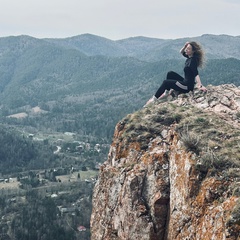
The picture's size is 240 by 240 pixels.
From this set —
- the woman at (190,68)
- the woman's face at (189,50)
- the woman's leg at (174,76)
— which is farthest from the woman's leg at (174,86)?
the woman's face at (189,50)

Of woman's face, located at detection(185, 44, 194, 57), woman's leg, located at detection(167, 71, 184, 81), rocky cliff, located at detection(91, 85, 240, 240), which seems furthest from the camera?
woman's leg, located at detection(167, 71, 184, 81)

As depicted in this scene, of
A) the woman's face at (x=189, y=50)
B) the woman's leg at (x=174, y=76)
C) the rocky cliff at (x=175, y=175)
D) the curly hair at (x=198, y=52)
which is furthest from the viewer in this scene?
the woman's leg at (x=174, y=76)

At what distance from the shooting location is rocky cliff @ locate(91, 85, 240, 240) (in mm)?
9484

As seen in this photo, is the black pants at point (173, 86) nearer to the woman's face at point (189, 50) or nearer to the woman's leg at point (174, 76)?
the woman's leg at point (174, 76)

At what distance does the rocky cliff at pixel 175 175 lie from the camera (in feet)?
31.1

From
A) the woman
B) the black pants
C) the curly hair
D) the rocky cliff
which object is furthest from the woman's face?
the rocky cliff

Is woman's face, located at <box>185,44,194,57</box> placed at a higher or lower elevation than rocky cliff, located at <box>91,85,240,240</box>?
higher

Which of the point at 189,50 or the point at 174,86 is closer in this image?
the point at 189,50

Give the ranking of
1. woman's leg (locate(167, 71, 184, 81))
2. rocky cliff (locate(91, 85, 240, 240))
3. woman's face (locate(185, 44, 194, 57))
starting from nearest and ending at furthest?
rocky cliff (locate(91, 85, 240, 240)), woman's face (locate(185, 44, 194, 57)), woman's leg (locate(167, 71, 184, 81))

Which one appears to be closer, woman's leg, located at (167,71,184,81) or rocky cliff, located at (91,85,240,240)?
rocky cliff, located at (91,85,240,240)

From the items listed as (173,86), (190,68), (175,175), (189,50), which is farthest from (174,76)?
(175,175)

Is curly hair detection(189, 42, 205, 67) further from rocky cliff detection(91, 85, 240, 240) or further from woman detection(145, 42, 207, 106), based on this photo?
rocky cliff detection(91, 85, 240, 240)

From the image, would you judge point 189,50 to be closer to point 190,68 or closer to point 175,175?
point 190,68

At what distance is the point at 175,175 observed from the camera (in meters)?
11.0
